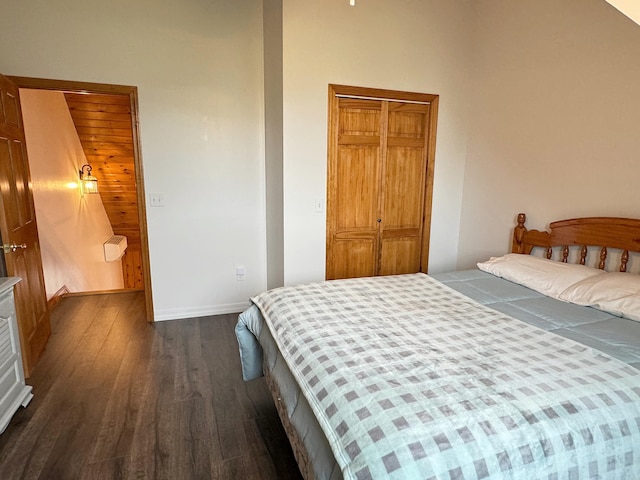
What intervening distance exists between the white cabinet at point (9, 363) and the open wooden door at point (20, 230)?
0.68 feet

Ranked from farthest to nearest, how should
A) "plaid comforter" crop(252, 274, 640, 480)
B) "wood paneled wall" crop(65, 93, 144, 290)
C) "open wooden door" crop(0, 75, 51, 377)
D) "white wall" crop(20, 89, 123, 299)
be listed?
"wood paneled wall" crop(65, 93, 144, 290), "white wall" crop(20, 89, 123, 299), "open wooden door" crop(0, 75, 51, 377), "plaid comforter" crop(252, 274, 640, 480)

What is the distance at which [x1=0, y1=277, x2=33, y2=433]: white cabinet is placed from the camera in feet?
6.52

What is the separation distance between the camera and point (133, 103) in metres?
3.13

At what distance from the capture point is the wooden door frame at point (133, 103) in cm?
288

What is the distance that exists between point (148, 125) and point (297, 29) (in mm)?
1493

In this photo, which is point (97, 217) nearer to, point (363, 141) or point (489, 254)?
point (363, 141)

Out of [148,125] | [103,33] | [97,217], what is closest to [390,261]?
[148,125]

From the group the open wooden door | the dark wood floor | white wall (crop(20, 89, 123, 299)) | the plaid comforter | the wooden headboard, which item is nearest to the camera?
the plaid comforter

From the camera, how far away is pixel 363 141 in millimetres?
3293

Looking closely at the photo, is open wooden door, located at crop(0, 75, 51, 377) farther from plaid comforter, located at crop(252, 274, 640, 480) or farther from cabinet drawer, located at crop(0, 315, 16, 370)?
plaid comforter, located at crop(252, 274, 640, 480)

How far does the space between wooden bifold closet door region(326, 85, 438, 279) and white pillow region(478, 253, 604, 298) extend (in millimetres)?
1080

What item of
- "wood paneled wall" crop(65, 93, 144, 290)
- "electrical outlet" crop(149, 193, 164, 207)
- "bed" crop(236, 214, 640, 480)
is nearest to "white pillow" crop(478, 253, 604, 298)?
"bed" crop(236, 214, 640, 480)

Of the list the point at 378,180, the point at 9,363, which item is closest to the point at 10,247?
the point at 9,363

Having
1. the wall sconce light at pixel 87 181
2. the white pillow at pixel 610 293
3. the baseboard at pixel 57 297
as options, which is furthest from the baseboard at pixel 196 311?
the white pillow at pixel 610 293
